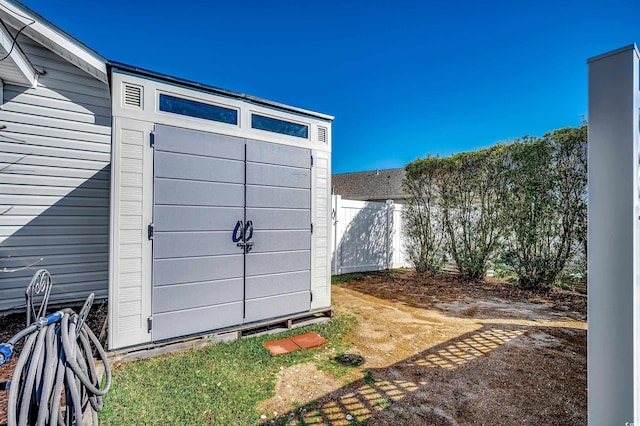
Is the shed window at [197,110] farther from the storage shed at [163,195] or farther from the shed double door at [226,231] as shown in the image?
the shed double door at [226,231]

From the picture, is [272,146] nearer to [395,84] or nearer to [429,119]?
[395,84]

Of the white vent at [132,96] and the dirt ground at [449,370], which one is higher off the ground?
the white vent at [132,96]

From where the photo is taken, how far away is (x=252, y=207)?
3.55m

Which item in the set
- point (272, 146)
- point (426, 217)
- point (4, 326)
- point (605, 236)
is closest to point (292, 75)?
point (426, 217)

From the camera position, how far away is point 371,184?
720 inches

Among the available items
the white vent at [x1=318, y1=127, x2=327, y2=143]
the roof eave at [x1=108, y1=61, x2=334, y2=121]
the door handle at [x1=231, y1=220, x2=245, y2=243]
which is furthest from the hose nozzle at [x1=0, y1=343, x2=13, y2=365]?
the white vent at [x1=318, y1=127, x2=327, y2=143]

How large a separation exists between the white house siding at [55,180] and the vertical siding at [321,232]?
331cm

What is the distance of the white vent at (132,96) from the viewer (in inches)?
113

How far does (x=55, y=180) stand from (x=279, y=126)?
3.36m

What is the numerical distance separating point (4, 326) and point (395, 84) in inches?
420

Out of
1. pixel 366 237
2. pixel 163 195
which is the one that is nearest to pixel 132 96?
pixel 163 195

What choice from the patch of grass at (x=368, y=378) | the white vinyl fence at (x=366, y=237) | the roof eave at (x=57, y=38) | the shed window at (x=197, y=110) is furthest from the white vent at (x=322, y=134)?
the white vinyl fence at (x=366, y=237)

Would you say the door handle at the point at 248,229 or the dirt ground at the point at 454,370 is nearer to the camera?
the dirt ground at the point at 454,370

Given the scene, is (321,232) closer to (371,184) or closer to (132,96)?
(132,96)
